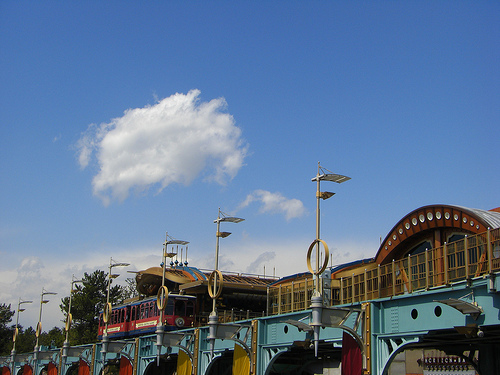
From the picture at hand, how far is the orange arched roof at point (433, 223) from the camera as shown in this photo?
28031 millimetres

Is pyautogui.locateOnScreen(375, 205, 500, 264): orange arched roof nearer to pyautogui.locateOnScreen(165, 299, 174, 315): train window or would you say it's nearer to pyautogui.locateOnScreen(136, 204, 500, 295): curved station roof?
pyautogui.locateOnScreen(136, 204, 500, 295): curved station roof

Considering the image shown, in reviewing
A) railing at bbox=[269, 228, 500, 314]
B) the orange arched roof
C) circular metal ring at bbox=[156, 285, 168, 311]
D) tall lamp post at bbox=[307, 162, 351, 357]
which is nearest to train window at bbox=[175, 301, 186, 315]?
circular metal ring at bbox=[156, 285, 168, 311]

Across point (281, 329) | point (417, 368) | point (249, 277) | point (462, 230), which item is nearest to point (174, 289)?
point (249, 277)

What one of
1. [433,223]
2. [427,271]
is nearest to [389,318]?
[427,271]

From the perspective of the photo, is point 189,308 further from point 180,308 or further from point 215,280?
point 215,280

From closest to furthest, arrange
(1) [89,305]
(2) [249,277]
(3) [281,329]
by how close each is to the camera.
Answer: (3) [281,329] → (2) [249,277] → (1) [89,305]

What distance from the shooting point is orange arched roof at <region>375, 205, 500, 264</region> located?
2803cm

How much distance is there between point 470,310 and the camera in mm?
17641

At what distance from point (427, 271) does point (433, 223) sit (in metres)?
11.4

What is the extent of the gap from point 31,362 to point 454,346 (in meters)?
53.4

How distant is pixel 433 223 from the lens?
31250 millimetres

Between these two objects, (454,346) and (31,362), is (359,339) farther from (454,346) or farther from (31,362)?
(31,362)

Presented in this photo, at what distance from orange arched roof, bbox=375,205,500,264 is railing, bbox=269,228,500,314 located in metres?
6.46

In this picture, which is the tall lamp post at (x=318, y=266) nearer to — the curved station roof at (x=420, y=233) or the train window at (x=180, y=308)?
the curved station roof at (x=420, y=233)
